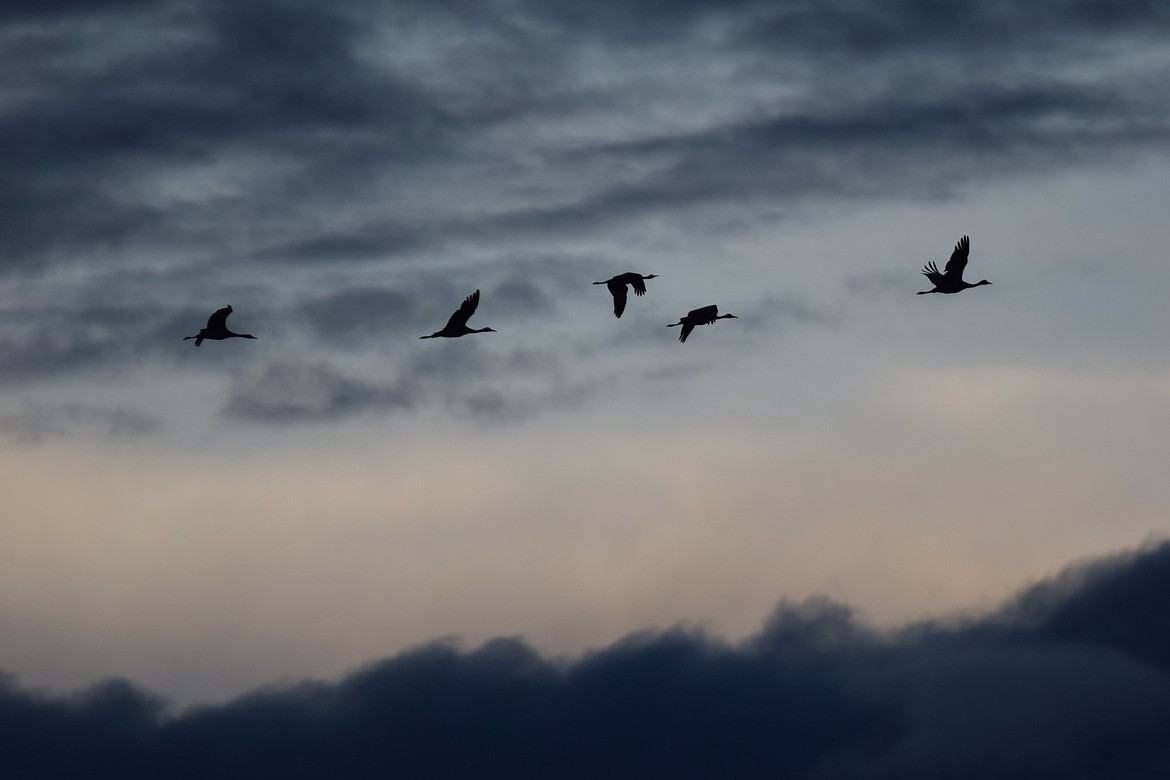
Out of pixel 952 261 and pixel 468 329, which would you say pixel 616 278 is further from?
pixel 952 261

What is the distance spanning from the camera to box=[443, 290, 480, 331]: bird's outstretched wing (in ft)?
240

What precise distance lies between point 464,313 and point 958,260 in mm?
26455

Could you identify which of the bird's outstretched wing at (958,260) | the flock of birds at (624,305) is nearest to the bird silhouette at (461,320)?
the flock of birds at (624,305)

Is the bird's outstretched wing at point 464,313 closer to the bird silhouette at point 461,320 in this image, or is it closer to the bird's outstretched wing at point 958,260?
the bird silhouette at point 461,320

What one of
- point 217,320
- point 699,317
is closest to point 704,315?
point 699,317

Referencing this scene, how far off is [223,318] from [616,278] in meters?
20.6

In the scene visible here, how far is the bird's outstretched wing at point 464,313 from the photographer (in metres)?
73.1

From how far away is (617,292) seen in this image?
245ft

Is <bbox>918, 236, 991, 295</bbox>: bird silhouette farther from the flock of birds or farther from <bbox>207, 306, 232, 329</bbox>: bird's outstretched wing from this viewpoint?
<bbox>207, 306, 232, 329</bbox>: bird's outstretched wing

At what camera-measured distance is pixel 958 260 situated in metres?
76.5

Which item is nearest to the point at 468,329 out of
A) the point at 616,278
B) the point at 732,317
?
the point at 616,278

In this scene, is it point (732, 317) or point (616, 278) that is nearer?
point (616, 278)

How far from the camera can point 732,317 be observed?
3155 inches

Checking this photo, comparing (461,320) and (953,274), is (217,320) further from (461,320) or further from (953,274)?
(953,274)
